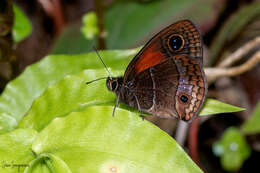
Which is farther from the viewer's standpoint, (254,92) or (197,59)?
(254,92)

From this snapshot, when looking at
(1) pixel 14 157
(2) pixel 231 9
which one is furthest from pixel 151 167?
(2) pixel 231 9

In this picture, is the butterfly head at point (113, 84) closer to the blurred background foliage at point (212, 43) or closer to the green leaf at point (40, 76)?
the green leaf at point (40, 76)

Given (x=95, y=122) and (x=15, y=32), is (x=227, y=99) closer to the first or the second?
(x=15, y=32)

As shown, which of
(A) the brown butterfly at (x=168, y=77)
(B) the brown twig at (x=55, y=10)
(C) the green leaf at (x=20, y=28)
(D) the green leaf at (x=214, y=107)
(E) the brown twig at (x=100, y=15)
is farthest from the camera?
(B) the brown twig at (x=55, y=10)

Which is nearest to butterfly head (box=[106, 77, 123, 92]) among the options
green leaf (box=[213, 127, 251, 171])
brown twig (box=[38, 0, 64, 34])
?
green leaf (box=[213, 127, 251, 171])

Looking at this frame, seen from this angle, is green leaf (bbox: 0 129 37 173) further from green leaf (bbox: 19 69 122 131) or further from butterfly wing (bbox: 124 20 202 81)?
butterfly wing (bbox: 124 20 202 81)

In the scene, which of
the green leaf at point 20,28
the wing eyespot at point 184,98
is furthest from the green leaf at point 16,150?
the green leaf at point 20,28

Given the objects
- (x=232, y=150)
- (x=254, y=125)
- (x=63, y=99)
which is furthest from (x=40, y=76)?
(x=232, y=150)

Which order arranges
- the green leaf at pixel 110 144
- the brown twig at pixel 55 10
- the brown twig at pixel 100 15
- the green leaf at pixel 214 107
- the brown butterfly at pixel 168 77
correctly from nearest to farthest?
the green leaf at pixel 110 144, the green leaf at pixel 214 107, the brown butterfly at pixel 168 77, the brown twig at pixel 100 15, the brown twig at pixel 55 10
